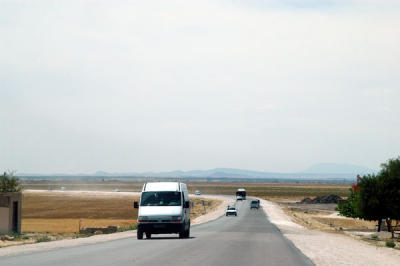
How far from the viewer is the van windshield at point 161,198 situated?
104 feet

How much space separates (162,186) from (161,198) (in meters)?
0.62

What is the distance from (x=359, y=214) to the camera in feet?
215

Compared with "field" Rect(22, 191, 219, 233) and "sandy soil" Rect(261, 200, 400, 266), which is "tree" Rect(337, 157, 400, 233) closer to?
"field" Rect(22, 191, 219, 233)

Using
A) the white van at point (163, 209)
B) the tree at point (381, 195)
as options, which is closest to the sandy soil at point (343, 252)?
the white van at point (163, 209)

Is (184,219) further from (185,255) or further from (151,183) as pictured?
(185,255)

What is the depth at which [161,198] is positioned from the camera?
3192 cm

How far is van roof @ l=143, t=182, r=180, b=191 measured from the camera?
3195cm

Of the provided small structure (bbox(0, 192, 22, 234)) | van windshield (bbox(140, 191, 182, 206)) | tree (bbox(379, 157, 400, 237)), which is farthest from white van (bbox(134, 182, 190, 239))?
tree (bbox(379, 157, 400, 237))

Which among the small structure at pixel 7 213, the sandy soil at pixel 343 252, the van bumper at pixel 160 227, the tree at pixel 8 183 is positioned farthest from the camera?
the tree at pixel 8 183

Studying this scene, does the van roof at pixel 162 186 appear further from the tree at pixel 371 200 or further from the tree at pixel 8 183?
the tree at pixel 371 200

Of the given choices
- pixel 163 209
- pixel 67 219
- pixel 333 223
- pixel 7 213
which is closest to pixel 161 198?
pixel 163 209

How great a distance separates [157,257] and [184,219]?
11567mm

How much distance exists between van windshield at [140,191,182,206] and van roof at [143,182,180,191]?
152 millimetres

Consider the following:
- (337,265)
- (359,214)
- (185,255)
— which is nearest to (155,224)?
(185,255)
